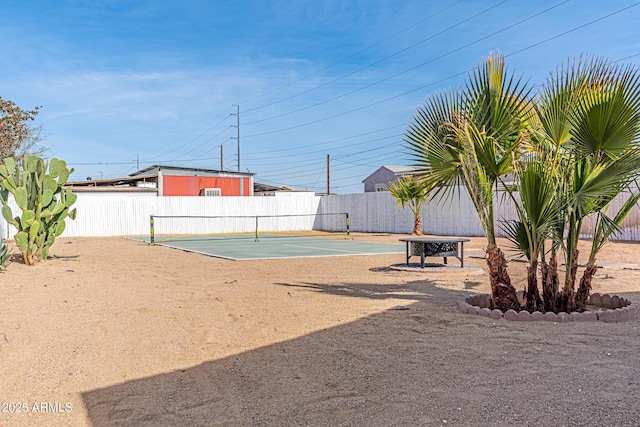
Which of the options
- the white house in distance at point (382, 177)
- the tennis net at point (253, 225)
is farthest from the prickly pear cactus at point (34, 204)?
the white house in distance at point (382, 177)

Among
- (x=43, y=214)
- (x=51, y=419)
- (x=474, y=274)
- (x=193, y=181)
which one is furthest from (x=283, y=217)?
(x=51, y=419)

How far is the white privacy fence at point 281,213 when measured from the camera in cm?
2684

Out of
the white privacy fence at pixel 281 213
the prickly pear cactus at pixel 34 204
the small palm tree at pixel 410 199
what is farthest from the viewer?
the white privacy fence at pixel 281 213

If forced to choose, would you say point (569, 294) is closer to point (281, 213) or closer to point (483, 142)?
point (483, 142)

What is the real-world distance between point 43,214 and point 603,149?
39.7 feet

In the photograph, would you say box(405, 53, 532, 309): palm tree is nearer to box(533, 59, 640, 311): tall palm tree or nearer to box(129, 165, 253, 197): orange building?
box(533, 59, 640, 311): tall palm tree

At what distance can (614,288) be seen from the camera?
9.26 meters

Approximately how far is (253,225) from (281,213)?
1923mm

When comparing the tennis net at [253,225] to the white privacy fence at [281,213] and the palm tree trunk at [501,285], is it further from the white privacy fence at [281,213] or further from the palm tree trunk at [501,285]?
the palm tree trunk at [501,285]

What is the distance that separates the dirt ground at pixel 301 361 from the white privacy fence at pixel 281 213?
17.1 meters

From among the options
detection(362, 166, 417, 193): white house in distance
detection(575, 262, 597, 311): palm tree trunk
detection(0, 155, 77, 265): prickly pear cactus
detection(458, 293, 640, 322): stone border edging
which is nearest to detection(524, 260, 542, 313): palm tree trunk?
detection(458, 293, 640, 322): stone border edging

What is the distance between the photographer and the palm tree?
7.01 metres

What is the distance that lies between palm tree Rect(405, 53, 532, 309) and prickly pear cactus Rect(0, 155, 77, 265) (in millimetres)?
9735

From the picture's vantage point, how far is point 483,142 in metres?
7.01
